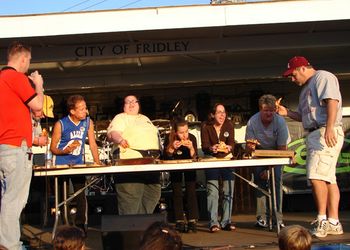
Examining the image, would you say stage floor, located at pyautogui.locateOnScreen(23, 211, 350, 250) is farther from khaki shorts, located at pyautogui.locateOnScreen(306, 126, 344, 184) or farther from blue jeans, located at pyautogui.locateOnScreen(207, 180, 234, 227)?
khaki shorts, located at pyautogui.locateOnScreen(306, 126, 344, 184)

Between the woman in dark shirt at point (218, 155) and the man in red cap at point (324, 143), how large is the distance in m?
1.18

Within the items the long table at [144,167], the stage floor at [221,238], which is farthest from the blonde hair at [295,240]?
the long table at [144,167]

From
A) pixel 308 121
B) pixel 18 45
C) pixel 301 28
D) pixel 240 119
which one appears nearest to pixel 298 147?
pixel 301 28

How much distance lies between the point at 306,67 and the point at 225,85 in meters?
5.43

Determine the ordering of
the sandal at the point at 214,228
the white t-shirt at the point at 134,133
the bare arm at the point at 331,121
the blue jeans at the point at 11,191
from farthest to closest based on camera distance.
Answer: the sandal at the point at 214,228 → the white t-shirt at the point at 134,133 → the bare arm at the point at 331,121 → the blue jeans at the point at 11,191

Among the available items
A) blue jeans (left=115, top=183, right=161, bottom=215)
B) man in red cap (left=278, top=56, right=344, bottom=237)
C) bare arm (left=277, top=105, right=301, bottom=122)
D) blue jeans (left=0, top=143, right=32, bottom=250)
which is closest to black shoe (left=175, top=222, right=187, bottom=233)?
blue jeans (left=115, top=183, right=161, bottom=215)

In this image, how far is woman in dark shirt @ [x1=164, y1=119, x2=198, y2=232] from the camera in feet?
21.7

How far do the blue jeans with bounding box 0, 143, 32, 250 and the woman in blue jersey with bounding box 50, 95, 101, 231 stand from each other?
1624mm

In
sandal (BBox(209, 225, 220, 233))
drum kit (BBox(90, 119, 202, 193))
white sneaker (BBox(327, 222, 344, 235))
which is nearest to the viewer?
white sneaker (BBox(327, 222, 344, 235))

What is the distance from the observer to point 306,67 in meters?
5.77

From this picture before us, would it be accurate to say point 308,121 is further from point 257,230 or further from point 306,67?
point 257,230

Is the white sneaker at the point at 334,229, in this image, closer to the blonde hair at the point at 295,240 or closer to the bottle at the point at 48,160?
the blonde hair at the point at 295,240

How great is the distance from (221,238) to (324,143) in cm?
139

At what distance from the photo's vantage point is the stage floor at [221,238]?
17.0 ft
